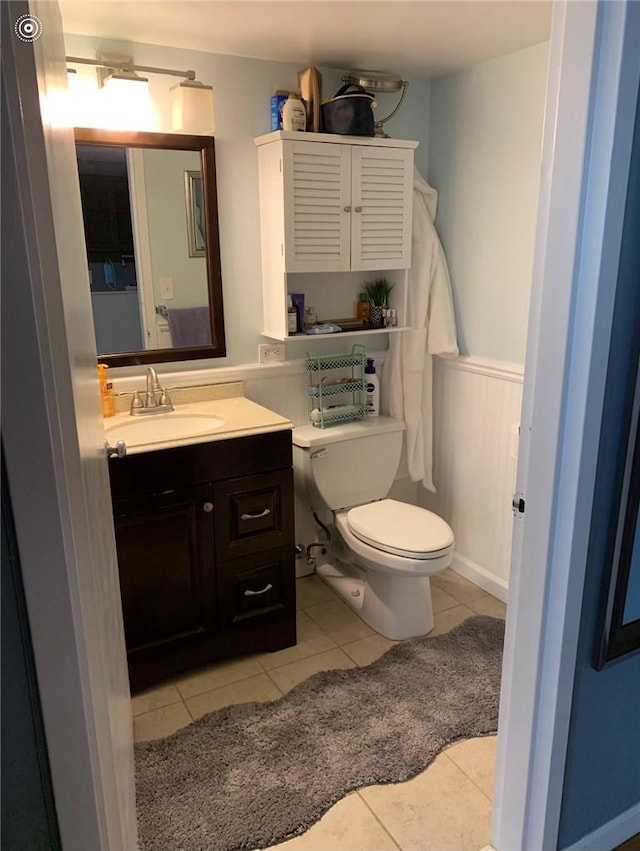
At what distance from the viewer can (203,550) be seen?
214 cm

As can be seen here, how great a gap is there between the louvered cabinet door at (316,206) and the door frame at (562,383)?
1291mm

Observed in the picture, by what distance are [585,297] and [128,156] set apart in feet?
5.56

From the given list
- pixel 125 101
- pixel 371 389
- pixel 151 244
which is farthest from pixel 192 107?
pixel 371 389

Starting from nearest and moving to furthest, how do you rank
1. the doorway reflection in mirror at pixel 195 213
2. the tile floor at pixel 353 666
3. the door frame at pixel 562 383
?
the door frame at pixel 562 383, the tile floor at pixel 353 666, the doorway reflection in mirror at pixel 195 213

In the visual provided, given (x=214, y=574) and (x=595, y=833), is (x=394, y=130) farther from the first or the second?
(x=595, y=833)

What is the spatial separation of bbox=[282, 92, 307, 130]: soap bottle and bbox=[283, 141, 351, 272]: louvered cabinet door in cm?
8

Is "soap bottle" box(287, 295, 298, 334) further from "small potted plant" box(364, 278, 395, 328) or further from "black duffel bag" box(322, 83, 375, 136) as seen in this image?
"black duffel bag" box(322, 83, 375, 136)

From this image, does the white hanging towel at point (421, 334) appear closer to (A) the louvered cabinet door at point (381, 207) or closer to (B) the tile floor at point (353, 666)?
(A) the louvered cabinet door at point (381, 207)

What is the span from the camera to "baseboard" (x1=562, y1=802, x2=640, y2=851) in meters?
1.53

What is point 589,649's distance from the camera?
1.36 metres

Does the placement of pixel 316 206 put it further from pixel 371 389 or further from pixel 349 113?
pixel 371 389

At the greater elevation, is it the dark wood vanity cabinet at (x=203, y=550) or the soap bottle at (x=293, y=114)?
the soap bottle at (x=293, y=114)

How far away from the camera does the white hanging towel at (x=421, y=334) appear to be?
2.70 meters

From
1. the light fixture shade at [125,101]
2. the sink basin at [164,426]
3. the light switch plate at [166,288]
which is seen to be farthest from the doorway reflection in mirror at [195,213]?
the sink basin at [164,426]
